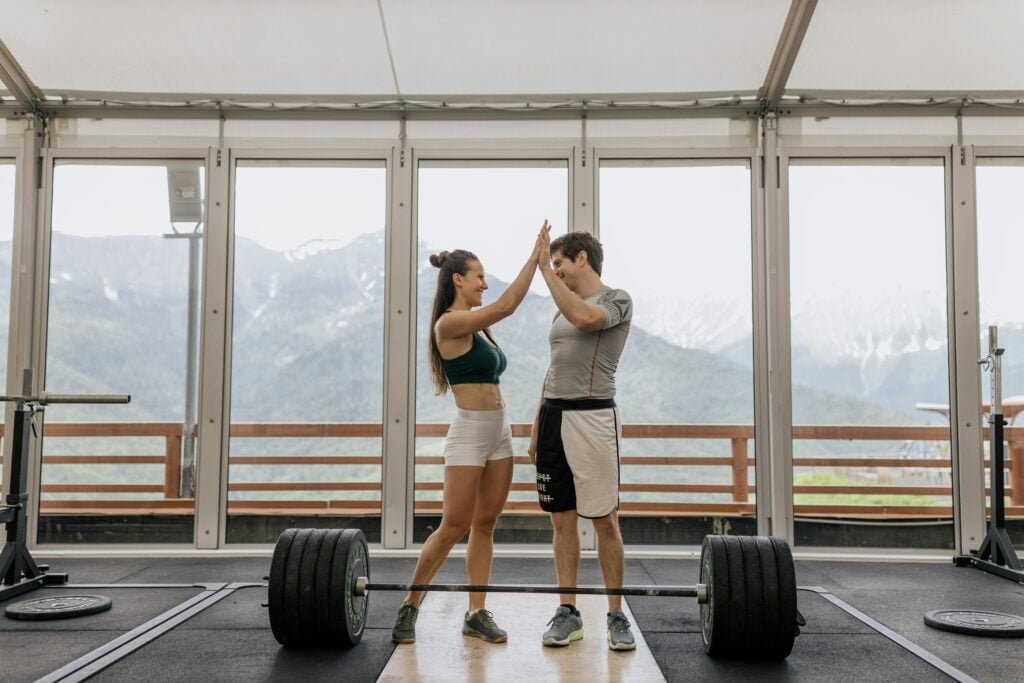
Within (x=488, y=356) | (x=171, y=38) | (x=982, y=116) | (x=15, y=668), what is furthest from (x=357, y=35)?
(x=982, y=116)

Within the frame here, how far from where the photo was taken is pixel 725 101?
4.84m

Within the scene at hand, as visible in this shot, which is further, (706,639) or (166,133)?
(166,133)

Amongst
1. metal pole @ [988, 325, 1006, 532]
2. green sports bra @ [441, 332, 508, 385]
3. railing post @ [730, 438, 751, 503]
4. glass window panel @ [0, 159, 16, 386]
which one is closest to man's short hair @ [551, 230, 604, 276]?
green sports bra @ [441, 332, 508, 385]

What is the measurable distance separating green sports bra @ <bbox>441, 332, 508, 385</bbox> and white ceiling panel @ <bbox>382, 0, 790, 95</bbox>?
2.19 metres

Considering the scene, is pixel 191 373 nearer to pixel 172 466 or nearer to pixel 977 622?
pixel 172 466

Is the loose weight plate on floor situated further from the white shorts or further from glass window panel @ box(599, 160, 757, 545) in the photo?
glass window panel @ box(599, 160, 757, 545)

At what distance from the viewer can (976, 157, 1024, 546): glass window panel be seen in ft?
15.9

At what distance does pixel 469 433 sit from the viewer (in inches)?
111

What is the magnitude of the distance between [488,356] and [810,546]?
2866 mm

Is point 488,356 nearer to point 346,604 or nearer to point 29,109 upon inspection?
point 346,604

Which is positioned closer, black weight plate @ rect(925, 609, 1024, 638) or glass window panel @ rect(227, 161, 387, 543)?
black weight plate @ rect(925, 609, 1024, 638)

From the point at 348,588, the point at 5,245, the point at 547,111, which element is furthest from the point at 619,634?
the point at 5,245

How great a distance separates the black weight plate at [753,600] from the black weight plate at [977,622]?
98 centimetres

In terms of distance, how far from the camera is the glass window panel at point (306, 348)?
4.89 metres
